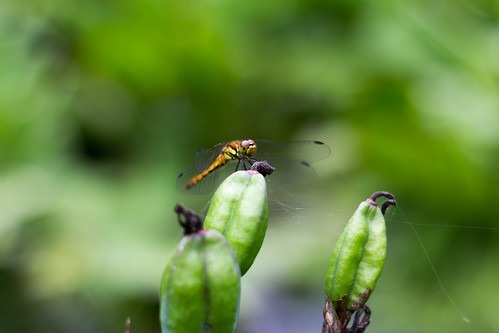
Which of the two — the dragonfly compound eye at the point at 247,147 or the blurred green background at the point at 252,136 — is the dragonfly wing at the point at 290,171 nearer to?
the blurred green background at the point at 252,136

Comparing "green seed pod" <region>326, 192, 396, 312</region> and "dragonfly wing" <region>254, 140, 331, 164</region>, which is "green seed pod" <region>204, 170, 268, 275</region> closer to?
"green seed pod" <region>326, 192, 396, 312</region>

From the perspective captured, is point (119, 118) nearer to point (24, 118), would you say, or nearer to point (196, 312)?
point (24, 118)

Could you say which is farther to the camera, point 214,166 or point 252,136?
point 252,136

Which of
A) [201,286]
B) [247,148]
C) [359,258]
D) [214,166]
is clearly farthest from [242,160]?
[201,286]

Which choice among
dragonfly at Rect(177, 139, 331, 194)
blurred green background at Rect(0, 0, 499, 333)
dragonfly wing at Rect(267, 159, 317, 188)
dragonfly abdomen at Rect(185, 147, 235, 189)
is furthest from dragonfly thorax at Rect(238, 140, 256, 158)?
blurred green background at Rect(0, 0, 499, 333)

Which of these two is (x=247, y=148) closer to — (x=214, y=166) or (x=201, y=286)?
(x=214, y=166)

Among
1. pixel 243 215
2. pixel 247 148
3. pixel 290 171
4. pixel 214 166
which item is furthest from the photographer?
pixel 290 171

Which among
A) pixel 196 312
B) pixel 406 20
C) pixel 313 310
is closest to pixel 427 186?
pixel 313 310
